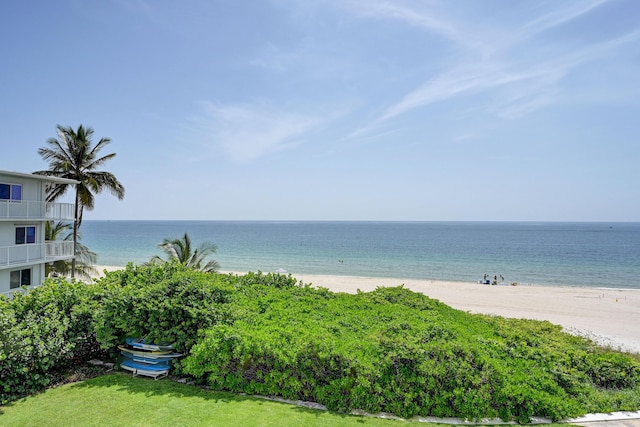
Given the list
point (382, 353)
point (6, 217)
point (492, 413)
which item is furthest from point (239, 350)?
point (6, 217)

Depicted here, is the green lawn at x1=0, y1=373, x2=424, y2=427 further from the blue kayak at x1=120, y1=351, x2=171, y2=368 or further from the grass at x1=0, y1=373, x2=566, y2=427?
the blue kayak at x1=120, y1=351, x2=171, y2=368

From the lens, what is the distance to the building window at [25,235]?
767 inches

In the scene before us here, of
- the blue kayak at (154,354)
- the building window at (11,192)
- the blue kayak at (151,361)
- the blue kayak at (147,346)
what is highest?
the building window at (11,192)

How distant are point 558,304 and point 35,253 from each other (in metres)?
34.4

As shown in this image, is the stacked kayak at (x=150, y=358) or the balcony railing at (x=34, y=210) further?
the balcony railing at (x=34, y=210)

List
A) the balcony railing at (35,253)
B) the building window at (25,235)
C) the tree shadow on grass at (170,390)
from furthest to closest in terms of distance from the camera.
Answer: the building window at (25,235), the balcony railing at (35,253), the tree shadow on grass at (170,390)

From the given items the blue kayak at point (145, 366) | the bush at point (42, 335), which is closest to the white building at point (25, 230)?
the bush at point (42, 335)

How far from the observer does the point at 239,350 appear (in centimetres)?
699

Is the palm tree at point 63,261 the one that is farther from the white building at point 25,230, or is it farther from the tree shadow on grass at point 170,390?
the tree shadow on grass at point 170,390

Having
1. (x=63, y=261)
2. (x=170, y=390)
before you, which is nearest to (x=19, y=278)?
(x=63, y=261)

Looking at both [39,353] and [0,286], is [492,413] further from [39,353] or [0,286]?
[0,286]

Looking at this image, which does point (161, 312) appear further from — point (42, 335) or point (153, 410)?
point (42, 335)

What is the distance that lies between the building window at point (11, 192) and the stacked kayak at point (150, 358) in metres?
15.8

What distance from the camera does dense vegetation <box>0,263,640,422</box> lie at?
6547mm
